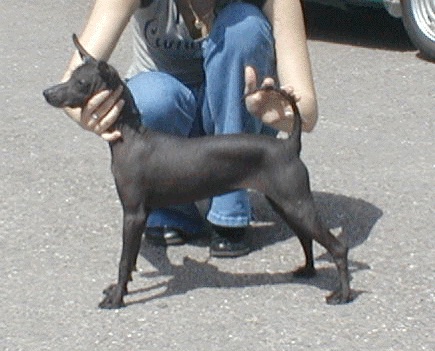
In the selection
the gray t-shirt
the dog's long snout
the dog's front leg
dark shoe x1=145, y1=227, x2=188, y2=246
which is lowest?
dark shoe x1=145, y1=227, x2=188, y2=246

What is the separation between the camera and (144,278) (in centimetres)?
495

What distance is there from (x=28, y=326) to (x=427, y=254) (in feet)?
5.13

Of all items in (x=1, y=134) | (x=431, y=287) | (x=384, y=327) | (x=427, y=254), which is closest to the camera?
(x=384, y=327)

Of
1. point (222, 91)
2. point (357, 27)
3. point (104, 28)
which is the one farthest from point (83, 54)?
point (357, 27)

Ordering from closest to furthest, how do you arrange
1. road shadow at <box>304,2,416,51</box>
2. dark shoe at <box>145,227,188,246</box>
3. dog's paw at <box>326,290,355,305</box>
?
dog's paw at <box>326,290,355,305</box> < dark shoe at <box>145,227,188,246</box> < road shadow at <box>304,2,416,51</box>

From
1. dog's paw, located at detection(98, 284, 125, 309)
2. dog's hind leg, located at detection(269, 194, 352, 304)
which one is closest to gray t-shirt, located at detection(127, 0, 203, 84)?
dog's hind leg, located at detection(269, 194, 352, 304)

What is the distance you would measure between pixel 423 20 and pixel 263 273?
3.64 metres

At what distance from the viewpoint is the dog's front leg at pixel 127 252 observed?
15.2 feet

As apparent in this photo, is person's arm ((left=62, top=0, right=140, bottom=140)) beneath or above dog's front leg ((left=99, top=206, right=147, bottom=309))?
above

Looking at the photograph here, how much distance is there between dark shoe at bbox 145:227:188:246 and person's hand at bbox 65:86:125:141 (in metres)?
0.69

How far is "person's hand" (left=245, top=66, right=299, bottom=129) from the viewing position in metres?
4.79

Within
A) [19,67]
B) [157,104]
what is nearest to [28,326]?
[157,104]

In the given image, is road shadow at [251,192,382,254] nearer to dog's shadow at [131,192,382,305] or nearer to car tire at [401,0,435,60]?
dog's shadow at [131,192,382,305]

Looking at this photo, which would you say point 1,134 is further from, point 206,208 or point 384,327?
point 384,327
